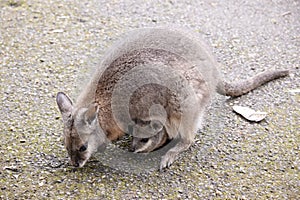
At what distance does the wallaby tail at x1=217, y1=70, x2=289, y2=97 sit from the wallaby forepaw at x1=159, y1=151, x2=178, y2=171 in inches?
26.0

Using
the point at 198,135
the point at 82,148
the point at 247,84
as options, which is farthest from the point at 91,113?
the point at 247,84

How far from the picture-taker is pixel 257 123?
140 inches

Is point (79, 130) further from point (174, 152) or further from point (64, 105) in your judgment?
point (174, 152)

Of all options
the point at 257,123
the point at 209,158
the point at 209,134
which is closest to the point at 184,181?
the point at 209,158

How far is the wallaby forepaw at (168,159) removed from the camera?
10.4 ft

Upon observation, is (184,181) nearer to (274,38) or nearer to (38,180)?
(38,180)

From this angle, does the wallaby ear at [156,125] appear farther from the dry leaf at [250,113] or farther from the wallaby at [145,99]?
the dry leaf at [250,113]

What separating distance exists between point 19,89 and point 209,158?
5.28 feet

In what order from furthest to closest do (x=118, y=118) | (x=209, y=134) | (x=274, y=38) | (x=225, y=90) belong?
(x=274, y=38) → (x=225, y=90) → (x=209, y=134) → (x=118, y=118)

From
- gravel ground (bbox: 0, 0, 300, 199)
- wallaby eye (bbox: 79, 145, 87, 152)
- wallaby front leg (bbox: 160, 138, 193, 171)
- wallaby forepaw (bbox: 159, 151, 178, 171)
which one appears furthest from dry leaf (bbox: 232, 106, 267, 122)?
wallaby eye (bbox: 79, 145, 87, 152)

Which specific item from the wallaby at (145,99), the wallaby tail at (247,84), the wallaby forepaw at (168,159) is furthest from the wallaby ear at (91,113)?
the wallaby tail at (247,84)

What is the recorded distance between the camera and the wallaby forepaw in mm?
3158

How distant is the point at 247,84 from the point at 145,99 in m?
1.09

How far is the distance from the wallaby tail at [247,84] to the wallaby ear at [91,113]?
1.03 m
